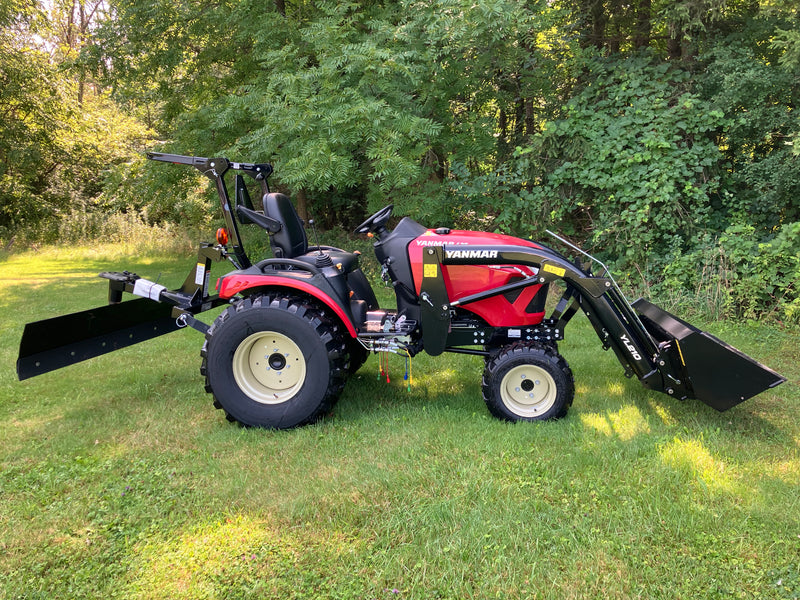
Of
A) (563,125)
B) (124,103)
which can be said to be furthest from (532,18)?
(124,103)

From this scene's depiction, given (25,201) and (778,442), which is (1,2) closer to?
(25,201)

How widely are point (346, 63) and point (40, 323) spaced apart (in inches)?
172

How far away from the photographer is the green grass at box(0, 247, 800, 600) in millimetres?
2355

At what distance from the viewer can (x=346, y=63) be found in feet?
21.2

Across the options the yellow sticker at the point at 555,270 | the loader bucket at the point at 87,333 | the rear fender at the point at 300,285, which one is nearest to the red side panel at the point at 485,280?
the yellow sticker at the point at 555,270

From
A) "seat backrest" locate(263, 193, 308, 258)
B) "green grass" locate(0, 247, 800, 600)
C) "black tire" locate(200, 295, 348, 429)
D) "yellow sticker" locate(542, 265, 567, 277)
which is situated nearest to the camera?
"green grass" locate(0, 247, 800, 600)

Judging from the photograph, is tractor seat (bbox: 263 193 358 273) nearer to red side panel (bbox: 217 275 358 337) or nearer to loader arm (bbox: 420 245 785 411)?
red side panel (bbox: 217 275 358 337)

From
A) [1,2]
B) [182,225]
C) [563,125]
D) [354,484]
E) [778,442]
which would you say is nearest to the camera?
[354,484]

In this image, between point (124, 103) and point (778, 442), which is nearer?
point (778, 442)

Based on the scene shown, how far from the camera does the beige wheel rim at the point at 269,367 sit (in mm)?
3811

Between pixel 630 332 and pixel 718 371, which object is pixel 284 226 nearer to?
pixel 630 332

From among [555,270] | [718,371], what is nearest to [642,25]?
[555,270]

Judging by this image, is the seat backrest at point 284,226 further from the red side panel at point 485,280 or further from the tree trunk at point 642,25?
the tree trunk at point 642,25

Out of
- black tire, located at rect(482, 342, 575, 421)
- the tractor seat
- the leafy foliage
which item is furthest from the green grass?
the leafy foliage
